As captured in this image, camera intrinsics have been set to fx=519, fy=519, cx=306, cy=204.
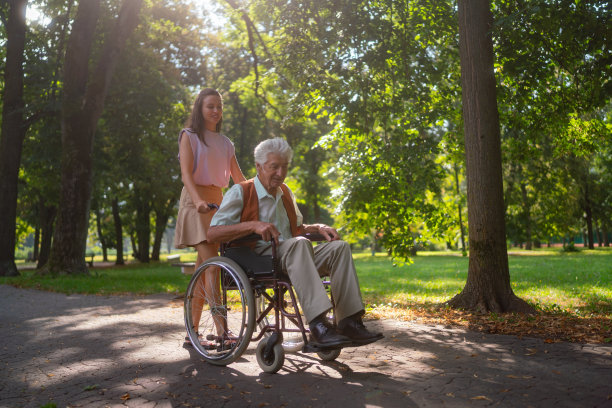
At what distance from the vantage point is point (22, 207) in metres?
27.9

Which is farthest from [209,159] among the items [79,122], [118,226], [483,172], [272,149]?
[118,226]

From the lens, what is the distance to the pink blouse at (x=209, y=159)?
4410mm

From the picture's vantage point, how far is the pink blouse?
441cm

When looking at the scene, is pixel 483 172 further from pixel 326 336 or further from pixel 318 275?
pixel 326 336

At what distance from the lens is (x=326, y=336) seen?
314cm

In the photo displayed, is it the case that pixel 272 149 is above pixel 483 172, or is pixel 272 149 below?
below

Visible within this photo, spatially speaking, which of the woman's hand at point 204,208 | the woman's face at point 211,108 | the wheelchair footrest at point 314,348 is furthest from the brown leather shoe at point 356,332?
the woman's face at point 211,108

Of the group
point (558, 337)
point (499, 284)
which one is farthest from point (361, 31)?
point (558, 337)

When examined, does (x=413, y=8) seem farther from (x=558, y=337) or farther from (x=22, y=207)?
(x=22, y=207)

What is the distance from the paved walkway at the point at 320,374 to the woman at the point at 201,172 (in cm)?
73

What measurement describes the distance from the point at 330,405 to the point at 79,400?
145 cm

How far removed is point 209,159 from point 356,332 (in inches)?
80.6

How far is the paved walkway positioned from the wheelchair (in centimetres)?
12

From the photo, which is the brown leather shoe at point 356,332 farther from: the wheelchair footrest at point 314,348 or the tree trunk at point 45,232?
the tree trunk at point 45,232
